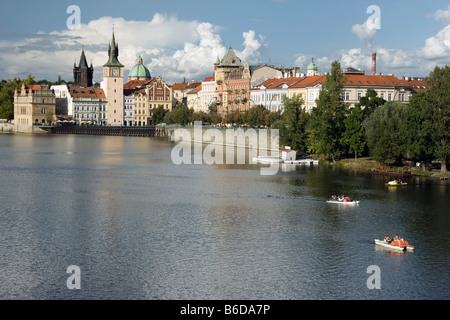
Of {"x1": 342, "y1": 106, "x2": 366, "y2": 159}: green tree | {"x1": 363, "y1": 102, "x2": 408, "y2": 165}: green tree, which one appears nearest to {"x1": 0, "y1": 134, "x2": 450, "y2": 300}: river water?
{"x1": 363, "y1": 102, "x2": 408, "y2": 165}: green tree

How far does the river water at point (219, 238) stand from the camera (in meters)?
23.8

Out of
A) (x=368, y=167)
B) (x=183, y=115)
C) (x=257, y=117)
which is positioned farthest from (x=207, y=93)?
(x=368, y=167)

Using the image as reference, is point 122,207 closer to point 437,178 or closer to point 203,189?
point 203,189

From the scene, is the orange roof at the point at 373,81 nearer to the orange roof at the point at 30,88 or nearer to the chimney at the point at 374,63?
the chimney at the point at 374,63

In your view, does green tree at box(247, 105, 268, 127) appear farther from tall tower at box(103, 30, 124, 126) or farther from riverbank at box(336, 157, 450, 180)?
tall tower at box(103, 30, 124, 126)

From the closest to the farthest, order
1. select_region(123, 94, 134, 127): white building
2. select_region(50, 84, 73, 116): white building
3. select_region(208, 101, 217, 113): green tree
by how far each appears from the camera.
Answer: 1. select_region(208, 101, 217, 113): green tree
2. select_region(50, 84, 73, 116): white building
3. select_region(123, 94, 134, 127): white building

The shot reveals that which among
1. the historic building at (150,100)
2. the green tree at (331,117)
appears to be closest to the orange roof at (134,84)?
the historic building at (150,100)

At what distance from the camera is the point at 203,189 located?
47.1 meters

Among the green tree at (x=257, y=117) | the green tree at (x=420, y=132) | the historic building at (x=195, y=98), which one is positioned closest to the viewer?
the green tree at (x=420, y=132)

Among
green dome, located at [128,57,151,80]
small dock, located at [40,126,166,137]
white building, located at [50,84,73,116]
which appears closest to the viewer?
small dock, located at [40,126,166,137]

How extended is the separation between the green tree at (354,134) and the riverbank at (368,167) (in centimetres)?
120

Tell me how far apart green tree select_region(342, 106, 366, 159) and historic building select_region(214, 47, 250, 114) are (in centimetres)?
5778

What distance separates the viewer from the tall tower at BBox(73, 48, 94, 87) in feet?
598

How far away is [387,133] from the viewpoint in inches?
2260
